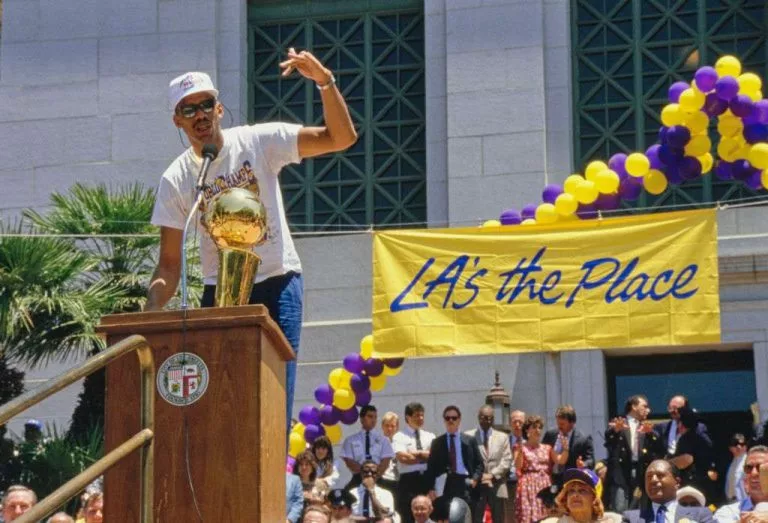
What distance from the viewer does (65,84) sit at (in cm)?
2092

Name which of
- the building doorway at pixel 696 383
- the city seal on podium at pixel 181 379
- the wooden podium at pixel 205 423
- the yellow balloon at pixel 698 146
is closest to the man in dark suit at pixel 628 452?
the yellow balloon at pixel 698 146

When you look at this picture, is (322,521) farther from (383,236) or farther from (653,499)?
(383,236)

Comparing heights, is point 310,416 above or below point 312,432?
above

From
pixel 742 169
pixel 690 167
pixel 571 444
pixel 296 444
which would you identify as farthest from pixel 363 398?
pixel 742 169

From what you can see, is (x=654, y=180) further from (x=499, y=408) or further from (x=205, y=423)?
(x=205, y=423)

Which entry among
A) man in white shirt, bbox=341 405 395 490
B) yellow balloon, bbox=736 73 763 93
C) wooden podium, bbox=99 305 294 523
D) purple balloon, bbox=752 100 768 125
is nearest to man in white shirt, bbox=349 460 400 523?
man in white shirt, bbox=341 405 395 490

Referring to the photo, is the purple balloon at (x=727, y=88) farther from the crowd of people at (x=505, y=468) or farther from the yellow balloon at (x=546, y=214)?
the crowd of people at (x=505, y=468)

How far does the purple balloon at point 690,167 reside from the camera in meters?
16.0

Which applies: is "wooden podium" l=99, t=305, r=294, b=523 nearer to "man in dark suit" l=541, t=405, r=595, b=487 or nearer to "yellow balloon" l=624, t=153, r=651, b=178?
"man in dark suit" l=541, t=405, r=595, b=487

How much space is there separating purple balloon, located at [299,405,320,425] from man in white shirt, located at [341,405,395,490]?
79 cm

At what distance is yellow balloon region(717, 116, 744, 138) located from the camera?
1579 cm

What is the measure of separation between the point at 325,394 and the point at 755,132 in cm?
515

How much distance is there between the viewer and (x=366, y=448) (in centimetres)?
1644

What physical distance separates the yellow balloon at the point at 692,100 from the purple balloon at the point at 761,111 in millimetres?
486
